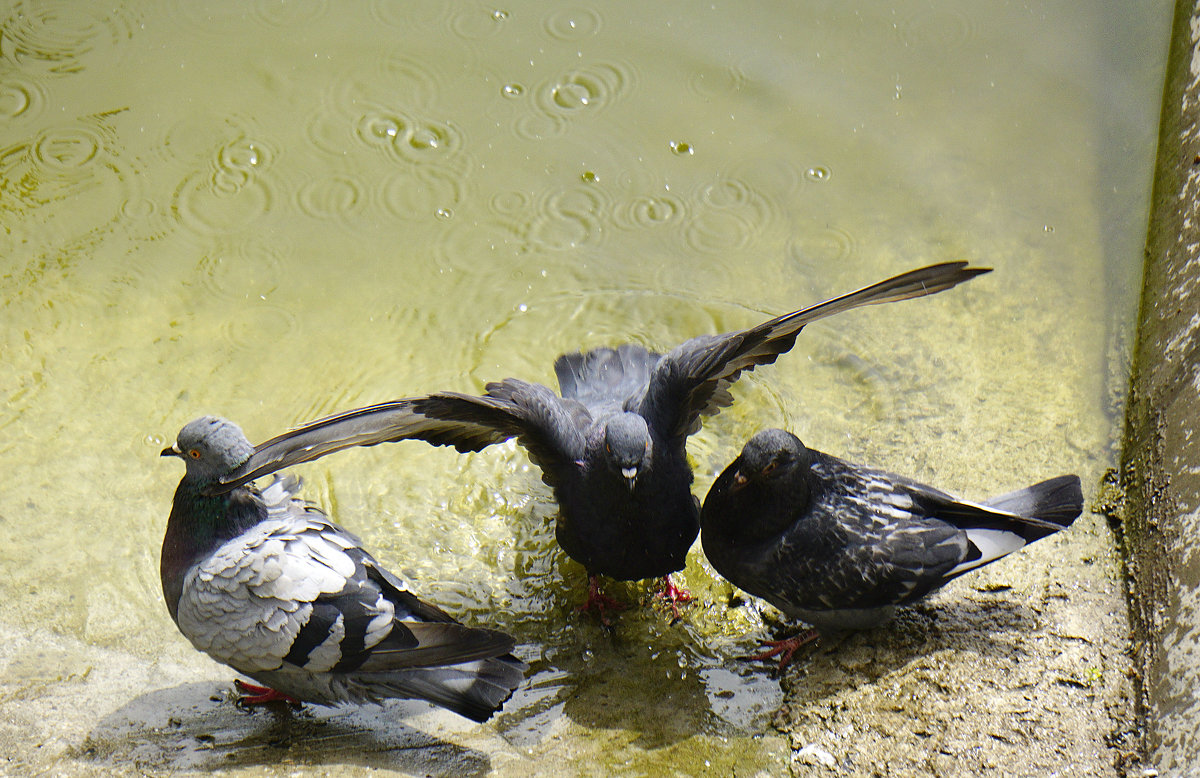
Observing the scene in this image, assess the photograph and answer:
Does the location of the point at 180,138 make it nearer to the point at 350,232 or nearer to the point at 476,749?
the point at 350,232

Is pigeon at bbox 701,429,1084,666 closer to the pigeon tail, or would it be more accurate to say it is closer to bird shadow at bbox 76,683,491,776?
the pigeon tail

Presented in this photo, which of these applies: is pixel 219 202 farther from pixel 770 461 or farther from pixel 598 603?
pixel 770 461

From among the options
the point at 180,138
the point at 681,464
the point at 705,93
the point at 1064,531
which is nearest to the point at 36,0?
the point at 180,138

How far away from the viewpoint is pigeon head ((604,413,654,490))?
3273 mm

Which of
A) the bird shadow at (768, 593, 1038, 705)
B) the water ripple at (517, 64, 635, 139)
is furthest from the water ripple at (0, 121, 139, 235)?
the bird shadow at (768, 593, 1038, 705)

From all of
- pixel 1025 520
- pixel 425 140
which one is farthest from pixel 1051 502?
pixel 425 140

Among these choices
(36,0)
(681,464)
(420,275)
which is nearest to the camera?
(681,464)

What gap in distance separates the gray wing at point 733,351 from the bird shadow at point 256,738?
54.0 inches

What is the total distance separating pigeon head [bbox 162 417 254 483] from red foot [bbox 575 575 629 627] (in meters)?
1.46

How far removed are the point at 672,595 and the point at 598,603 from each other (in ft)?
1.03

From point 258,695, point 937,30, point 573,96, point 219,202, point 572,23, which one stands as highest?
point 937,30

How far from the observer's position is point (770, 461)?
3.39 m

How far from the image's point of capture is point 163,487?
163 inches

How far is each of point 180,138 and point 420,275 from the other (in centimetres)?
184
